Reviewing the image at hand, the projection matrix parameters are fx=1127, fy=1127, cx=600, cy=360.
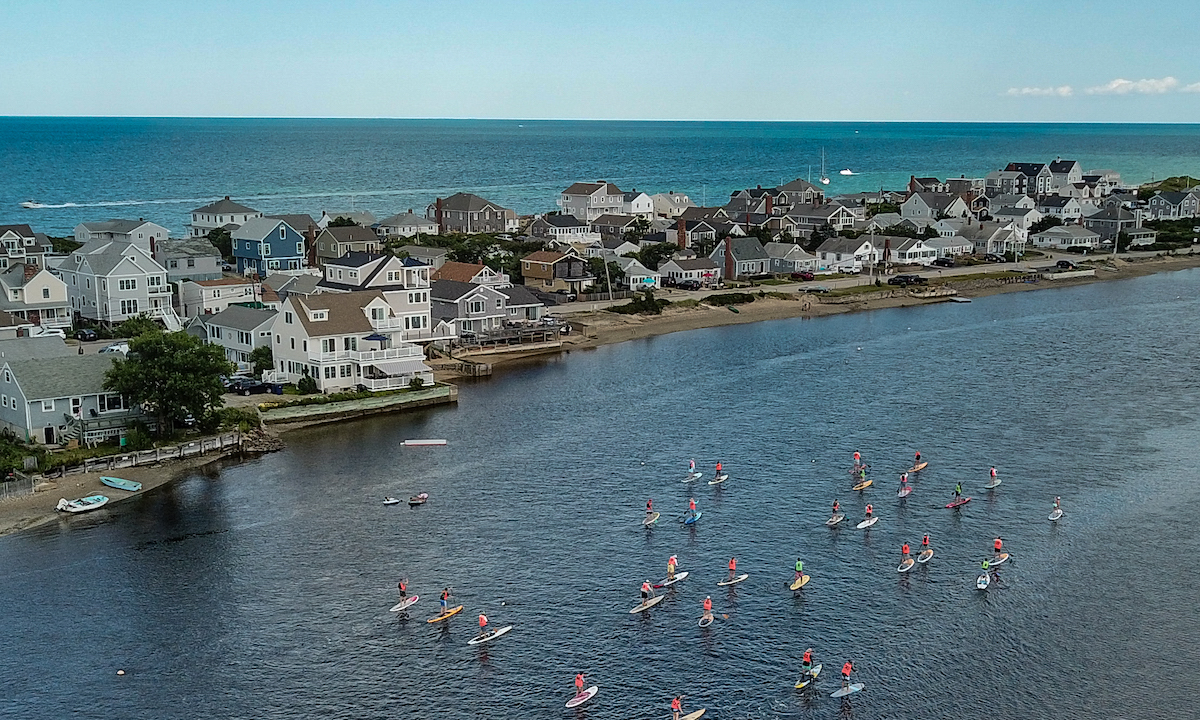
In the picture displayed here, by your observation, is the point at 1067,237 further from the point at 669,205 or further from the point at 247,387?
the point at 247,387

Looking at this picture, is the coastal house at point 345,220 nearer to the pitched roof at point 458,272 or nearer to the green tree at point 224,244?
the green tree at point 224,244

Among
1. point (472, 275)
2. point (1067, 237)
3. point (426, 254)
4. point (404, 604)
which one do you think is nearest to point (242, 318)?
point (472, 275)

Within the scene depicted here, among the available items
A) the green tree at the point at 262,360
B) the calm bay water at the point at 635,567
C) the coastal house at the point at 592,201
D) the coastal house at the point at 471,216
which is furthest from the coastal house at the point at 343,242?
the calm bay water at the point at 635,567

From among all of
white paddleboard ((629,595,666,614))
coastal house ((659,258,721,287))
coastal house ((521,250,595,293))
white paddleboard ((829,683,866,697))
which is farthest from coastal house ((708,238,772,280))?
white paddleboard ((829,683,866,697))

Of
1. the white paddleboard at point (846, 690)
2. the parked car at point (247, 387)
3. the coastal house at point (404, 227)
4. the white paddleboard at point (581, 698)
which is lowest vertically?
the white paddleboard at point (846, 690)

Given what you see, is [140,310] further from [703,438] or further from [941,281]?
[941,281]

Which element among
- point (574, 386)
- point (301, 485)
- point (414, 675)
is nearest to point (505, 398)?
point (574, 386)
